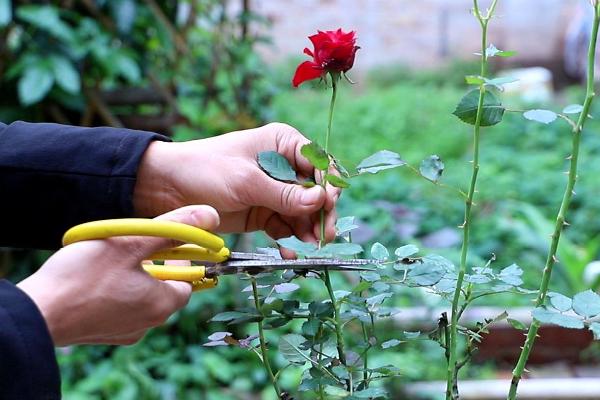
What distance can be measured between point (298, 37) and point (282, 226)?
673 centimetres

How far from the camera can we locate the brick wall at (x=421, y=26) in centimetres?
750

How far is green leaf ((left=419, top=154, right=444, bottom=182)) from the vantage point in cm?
75

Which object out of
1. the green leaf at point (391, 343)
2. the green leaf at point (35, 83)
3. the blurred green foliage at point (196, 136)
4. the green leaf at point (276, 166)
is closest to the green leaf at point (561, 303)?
the green leaf at point (391, 343)

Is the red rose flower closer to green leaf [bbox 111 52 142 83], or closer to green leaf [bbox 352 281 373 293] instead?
green leaf [bbox 352 281 373 293]

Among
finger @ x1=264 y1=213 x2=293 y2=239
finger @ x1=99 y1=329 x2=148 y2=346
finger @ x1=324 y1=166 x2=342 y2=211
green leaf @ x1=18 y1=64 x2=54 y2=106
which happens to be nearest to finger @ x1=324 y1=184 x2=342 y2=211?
finger @ x1=324 y1=166 x2=342 y2=211

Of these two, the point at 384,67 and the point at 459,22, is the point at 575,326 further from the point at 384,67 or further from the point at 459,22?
the point at 459,22

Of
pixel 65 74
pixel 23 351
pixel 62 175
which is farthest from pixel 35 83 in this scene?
pixel 23 351

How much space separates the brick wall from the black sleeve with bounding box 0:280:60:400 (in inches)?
271

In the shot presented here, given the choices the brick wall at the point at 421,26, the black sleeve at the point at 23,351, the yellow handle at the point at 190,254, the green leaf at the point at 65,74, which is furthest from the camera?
the brick wall at the point at 421,26

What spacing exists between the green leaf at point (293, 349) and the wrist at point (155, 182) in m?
0.21

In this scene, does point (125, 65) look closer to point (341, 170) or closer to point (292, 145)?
point (292, 145)

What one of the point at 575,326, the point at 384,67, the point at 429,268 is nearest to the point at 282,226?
the point at 429,268

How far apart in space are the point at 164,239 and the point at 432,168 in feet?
0.78

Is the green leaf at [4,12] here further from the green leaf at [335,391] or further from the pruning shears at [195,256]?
the green leaf at [335,391]
